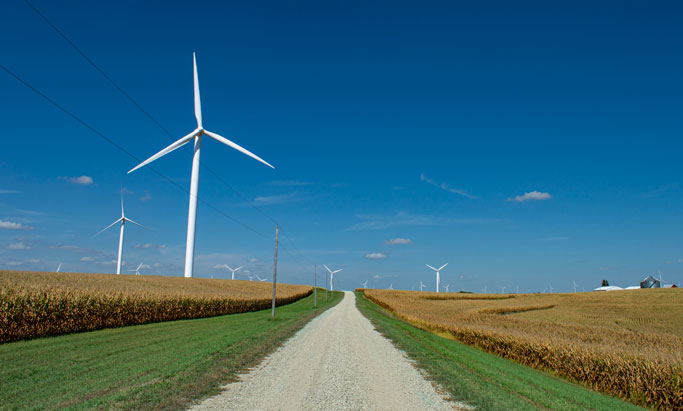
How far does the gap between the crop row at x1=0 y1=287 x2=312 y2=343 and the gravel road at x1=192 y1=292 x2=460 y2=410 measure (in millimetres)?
13290

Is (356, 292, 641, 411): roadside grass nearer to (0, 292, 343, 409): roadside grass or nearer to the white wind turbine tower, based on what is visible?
(0, 292, 343, 409): roadside grass

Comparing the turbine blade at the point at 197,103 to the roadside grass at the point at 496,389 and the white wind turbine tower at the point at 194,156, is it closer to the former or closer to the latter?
the white wind turbine tower at the point at 194,156

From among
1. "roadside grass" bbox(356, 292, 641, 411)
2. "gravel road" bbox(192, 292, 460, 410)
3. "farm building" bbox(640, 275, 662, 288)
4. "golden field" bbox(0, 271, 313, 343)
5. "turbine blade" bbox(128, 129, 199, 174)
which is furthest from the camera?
"farm building" bbox(640, 275, 662, 288)

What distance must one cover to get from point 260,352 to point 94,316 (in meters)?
15.0

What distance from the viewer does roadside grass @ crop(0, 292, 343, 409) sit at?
30.1 ft

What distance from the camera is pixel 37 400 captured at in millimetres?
9305

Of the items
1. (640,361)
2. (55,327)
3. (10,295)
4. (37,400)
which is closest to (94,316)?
(55,327)

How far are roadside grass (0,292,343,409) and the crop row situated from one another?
3.46 feet

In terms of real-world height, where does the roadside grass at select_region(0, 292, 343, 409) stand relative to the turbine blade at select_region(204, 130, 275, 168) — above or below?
below

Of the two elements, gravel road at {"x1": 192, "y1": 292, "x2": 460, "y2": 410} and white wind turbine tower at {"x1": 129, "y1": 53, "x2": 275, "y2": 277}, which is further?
white wind turbine tower at {"x1": 129, "y1": 53, "x2": 275, "y2": 277}

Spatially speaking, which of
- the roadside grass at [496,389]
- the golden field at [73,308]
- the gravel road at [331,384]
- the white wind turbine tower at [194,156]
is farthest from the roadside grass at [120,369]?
the white wind turbine tower at [194,156]

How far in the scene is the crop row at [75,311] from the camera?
19.5m

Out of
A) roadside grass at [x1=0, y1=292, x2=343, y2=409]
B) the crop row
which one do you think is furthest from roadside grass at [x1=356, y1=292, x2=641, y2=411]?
the crop row

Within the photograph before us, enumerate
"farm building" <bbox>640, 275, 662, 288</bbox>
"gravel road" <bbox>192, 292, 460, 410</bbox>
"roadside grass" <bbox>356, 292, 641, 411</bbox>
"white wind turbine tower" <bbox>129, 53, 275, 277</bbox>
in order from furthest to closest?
1. "farm building" <bbox>640, 275, 662, 288</bbox>
2. "white wind turbine tower" <bbox>129, 53, 275, 277</bbox>
3. "roadside grass" <bbox>356, 292, 641, 411</bbox>
4. "gravel road" <bbox>192, 292, 460, 410</bbox>
